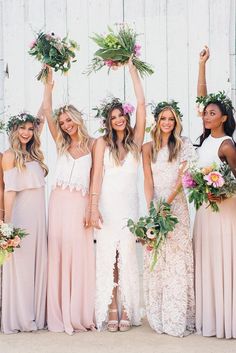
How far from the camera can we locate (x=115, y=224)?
17.9 ft

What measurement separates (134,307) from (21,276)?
88cm

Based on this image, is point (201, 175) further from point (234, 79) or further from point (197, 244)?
point (234, 79)

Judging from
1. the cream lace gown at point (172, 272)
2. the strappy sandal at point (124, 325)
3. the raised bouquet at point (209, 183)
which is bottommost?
the strappy sandal at point (124, 325)

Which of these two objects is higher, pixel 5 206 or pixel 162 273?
pixel 5 206

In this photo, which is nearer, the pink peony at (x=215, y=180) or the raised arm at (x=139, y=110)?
the pink peony at (x=215, y=180)

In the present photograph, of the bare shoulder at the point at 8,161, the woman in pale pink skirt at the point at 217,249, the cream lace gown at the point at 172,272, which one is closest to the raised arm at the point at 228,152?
the woman in pale pink skirt at the point at 217,249

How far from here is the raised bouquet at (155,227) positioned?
16.6ft

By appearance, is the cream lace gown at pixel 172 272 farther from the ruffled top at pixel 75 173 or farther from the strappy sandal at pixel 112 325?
the ruffled top at pixel 75 173

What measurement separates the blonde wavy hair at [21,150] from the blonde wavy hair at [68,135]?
17cm

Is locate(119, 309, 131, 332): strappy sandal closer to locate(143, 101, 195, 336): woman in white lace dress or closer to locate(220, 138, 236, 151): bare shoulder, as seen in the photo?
locate(143, 101, 195, 336): woman in white lace dress

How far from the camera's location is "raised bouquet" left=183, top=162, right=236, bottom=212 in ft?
16.2

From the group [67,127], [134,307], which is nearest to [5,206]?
[67,127]

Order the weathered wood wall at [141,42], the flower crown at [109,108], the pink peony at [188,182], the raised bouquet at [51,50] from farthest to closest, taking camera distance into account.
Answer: the weathered wood wall at [141,42]
the raised bouquet at [51,50]
the flower crown at [109,108]
the pink peony at [188,182]

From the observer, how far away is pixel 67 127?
18.2 ft
